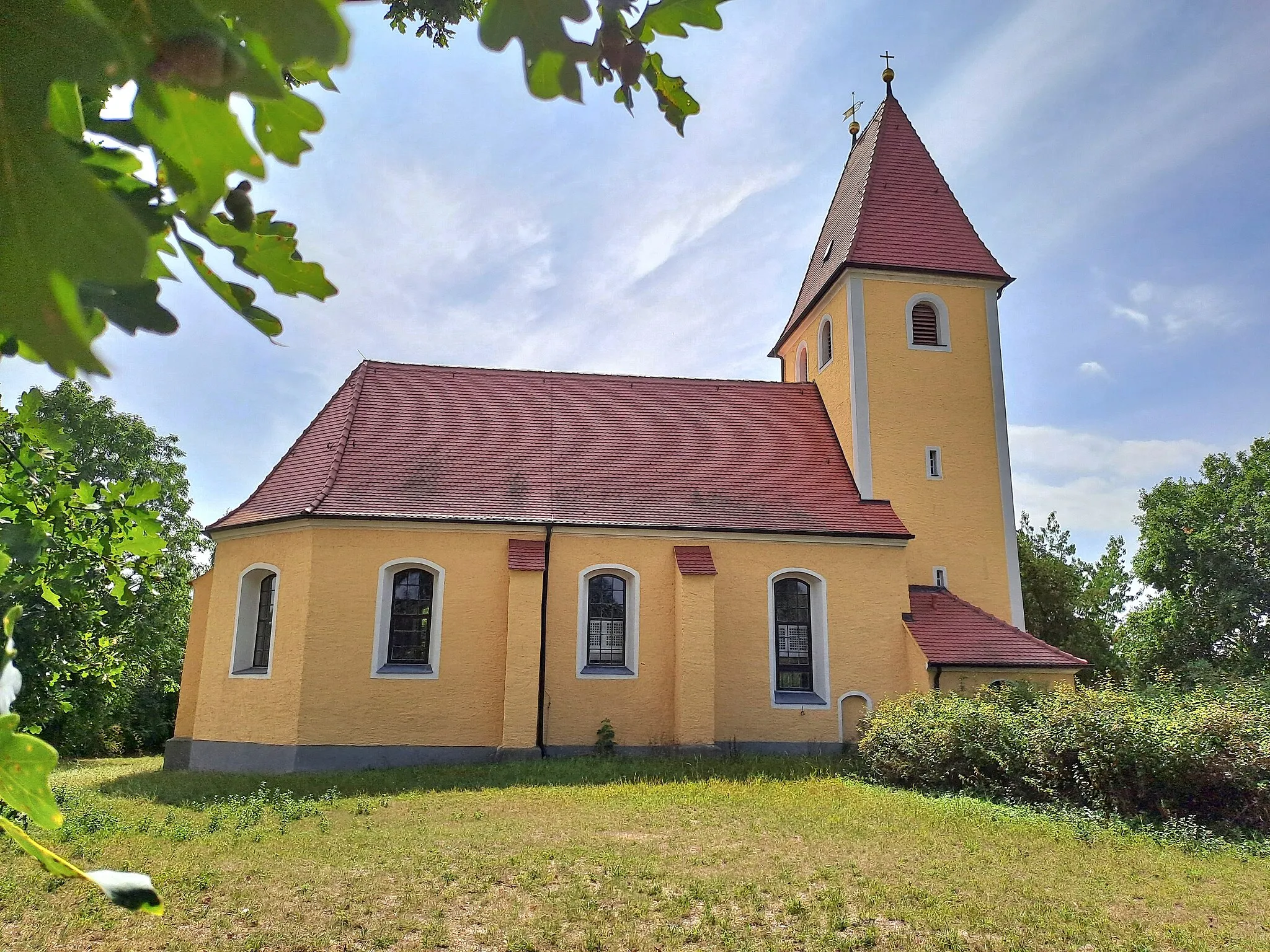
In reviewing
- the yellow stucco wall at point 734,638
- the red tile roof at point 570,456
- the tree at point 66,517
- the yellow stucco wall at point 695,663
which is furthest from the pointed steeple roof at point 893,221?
the tree at point 66,517

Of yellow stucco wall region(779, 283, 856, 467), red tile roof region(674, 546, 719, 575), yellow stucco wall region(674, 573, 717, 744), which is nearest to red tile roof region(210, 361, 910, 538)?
yellow stucco wall region(779, 283, 856, 467)

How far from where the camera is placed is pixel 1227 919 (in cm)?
622

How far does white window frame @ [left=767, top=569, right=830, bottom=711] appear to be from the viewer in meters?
14.6

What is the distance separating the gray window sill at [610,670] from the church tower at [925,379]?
221 inches

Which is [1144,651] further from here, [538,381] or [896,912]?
[896,912]

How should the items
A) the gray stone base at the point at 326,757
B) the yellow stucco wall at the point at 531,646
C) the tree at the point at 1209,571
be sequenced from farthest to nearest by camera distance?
1. the tree at the point at 1209,571
2. the yellow stucco wall at the point at 531,646
3. the gray stone base at the point at 326,757

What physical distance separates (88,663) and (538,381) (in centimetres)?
1333

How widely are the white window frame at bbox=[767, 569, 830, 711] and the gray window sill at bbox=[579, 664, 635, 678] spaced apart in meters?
2.44

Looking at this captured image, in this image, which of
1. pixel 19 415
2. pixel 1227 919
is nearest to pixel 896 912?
pixel 1227 919

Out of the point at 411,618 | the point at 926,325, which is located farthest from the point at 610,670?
the point at 926,325

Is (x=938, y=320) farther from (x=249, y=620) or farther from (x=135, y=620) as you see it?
(x=135, y=620)

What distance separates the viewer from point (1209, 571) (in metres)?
30.4

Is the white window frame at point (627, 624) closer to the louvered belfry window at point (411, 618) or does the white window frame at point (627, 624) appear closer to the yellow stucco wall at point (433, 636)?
the yellow stucco wall at point (433, 636)

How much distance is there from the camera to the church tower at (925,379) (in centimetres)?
1634
